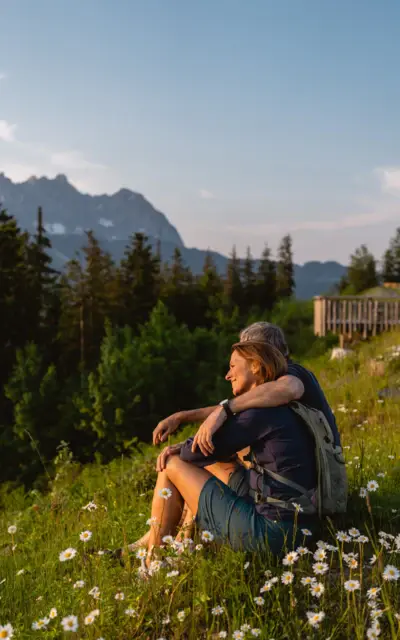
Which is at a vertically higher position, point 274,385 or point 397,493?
point 274,385

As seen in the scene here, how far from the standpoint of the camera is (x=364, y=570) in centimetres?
338

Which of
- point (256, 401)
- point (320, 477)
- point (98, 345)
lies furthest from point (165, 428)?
point (98, 345)

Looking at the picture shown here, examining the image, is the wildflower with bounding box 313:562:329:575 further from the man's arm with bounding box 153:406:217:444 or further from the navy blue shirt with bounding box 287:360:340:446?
the man's arm with bounding box 153:406:217:444

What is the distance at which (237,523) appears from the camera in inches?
129

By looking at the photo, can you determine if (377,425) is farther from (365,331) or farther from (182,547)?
(365,331)

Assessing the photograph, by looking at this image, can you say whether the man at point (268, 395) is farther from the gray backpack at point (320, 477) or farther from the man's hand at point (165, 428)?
the man's hand at point (165, 428)

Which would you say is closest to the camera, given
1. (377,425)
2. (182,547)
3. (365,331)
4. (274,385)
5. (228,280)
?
(182,547)

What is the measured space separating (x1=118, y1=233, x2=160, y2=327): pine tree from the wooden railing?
518 inches

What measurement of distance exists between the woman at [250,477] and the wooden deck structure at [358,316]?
20986 mm

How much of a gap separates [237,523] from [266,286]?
43.9 m

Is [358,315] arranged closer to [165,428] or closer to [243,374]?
[165,428]

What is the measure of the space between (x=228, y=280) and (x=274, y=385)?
39.7 metres

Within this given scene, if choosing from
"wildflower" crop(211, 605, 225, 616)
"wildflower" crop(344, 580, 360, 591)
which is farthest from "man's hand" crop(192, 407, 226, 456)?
"wildflower" crop(344, 580, 360, 591)

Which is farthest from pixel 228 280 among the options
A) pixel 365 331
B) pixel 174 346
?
pixel 365 331
